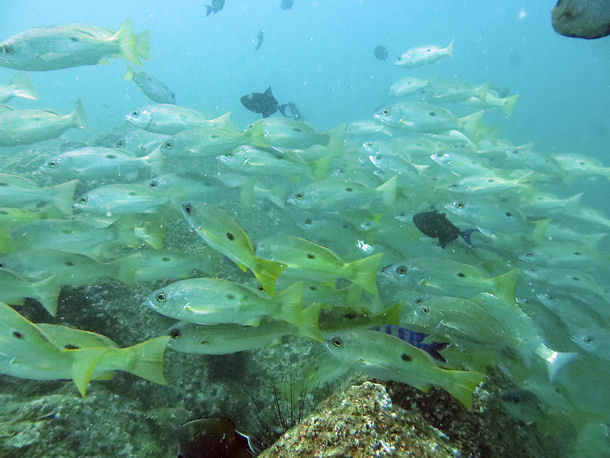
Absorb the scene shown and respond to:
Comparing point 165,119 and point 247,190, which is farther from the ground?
point 165,119

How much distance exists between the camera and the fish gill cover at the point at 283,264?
2111 millimetres

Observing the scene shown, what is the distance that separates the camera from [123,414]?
2.71 m

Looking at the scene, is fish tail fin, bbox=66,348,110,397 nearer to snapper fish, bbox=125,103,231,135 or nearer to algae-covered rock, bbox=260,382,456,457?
algae-covered rock, bbox=260,382,456,457

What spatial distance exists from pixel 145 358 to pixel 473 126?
21.8ft

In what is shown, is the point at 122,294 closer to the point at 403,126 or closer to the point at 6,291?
the point at 6,291

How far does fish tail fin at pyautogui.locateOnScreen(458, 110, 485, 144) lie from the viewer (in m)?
6.33

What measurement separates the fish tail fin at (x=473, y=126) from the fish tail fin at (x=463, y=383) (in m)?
5.48

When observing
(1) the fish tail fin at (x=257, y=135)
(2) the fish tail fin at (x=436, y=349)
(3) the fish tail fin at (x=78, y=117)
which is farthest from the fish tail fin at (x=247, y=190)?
(2) the fish tail fin at (x=436, y=349)

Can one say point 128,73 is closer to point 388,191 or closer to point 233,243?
point 388,191

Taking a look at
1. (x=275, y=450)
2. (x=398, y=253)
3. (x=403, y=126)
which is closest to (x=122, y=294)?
(x=275, y=450)

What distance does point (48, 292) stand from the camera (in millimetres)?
2723

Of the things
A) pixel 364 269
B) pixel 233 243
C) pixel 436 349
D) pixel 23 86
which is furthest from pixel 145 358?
pixel 23 86

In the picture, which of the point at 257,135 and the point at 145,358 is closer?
the point at 145,358

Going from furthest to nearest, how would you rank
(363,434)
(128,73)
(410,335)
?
(128,73)
(410,335)
(363,434)
